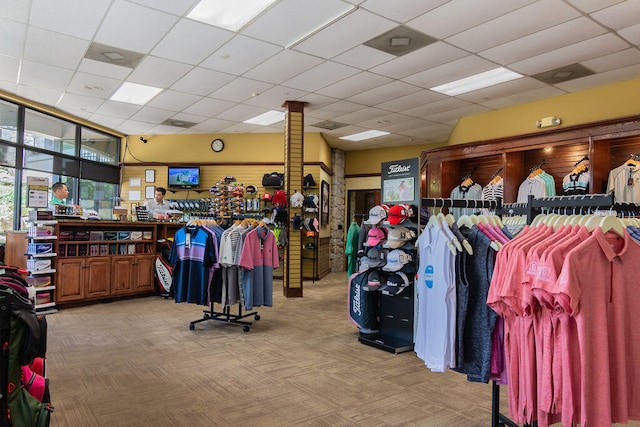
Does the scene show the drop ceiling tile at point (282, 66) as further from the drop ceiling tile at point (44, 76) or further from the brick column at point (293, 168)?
the drop ceiling tile at point (44, 76)

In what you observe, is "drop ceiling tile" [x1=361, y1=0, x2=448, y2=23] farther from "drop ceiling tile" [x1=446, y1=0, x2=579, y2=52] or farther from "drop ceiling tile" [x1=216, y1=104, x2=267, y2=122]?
"drop ceiling tile" [x1=216, y1=104, x2=267, y2=122]

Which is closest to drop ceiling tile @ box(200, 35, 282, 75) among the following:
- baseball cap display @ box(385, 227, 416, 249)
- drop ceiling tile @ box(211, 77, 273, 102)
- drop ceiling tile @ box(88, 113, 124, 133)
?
drop ceiling tile @ box(211, 77, 273, 102)

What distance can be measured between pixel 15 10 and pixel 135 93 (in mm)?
2938

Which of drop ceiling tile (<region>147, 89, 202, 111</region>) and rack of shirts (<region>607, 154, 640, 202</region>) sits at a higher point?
drop ceiling tile (<region>147, 89, 202, 111</region>)

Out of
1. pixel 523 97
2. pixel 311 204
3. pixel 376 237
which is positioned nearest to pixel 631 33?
pixel 523 97

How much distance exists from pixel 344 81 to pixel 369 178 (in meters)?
5.98

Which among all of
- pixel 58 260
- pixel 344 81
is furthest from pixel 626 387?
pixel 58 260

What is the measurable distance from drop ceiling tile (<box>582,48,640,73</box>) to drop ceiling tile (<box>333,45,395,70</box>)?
110 inches

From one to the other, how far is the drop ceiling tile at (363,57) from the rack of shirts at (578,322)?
424cm

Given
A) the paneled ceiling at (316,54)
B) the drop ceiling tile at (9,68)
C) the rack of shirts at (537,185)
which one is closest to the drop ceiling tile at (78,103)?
the paneled ceiling at (316,54)

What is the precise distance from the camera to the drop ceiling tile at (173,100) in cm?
749

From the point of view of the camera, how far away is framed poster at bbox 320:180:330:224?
34.7 feet

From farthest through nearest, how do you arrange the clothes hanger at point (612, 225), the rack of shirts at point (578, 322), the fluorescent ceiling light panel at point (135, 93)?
the fluorescent ceiling light panel at point (135, 93)
the clothes hanger at point (612, 225)
the rack of shirts at point (578, 322)

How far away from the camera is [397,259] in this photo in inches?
167
